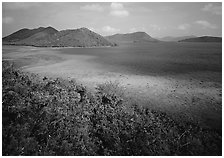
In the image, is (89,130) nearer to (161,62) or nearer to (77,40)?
(161,62)

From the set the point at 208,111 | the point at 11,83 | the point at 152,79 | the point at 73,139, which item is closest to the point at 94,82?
the point at 152,79

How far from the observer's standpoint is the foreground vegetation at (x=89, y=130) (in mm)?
7664

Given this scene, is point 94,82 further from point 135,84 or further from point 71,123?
point 71,123

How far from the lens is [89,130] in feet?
30.2

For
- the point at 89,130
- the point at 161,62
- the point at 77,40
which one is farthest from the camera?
the point at 77,40

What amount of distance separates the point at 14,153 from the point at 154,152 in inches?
240

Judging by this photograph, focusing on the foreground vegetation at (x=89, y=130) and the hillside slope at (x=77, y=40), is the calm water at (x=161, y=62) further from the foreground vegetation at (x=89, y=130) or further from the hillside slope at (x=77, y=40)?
the hillside slope at (x=77, y=40)

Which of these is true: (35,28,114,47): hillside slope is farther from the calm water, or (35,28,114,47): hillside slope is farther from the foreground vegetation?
the foreground vegetation

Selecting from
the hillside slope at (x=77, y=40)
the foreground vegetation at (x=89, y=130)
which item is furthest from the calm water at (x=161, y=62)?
the hillside slope at (x=77, y=40)

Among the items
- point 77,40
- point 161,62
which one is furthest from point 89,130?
point 77,40

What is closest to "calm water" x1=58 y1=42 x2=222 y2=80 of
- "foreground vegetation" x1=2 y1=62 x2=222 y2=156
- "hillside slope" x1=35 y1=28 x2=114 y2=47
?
"foreground vegetation" x1=2 y1=62 x2=222 y2=156

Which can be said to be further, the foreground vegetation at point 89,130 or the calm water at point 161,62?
the calm water at point 161,62

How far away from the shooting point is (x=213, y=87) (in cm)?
1507

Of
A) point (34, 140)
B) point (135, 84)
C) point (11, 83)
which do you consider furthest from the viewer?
point (135, 84)
